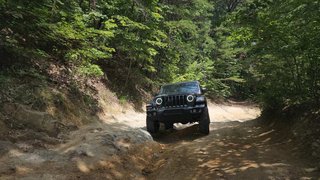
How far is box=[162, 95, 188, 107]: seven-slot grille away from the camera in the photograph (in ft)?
33.5

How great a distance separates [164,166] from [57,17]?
644 cm

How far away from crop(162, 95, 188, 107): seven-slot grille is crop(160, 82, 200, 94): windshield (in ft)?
1.55

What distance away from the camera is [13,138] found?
7395mm

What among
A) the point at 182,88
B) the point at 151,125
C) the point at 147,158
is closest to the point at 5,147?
the point at 147,158

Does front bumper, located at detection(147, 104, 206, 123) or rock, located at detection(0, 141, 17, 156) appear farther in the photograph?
front bumper, located at detection(147, 104, 206, 123)

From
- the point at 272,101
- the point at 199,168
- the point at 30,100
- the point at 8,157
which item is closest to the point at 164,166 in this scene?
the point at 199,168

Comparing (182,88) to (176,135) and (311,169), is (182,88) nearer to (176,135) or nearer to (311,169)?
(176,135)

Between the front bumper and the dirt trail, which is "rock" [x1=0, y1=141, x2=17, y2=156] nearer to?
the dirt trail

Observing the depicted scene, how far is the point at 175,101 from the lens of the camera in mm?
10273

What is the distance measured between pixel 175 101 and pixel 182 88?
3.39 ft

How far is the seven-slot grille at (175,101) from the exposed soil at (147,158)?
47.8 inches

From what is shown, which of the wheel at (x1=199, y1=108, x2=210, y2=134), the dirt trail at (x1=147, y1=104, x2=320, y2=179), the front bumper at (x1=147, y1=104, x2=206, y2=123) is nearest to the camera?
the dirt trail at (x1=147, y1=104, x2=320, y2=179)

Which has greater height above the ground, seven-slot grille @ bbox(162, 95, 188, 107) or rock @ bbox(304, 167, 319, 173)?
seven-slot grille @ bbox(162, 95, 188, 107)

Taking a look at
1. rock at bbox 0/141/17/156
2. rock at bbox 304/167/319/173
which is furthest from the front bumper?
rock at bbox 0/141/17/156
